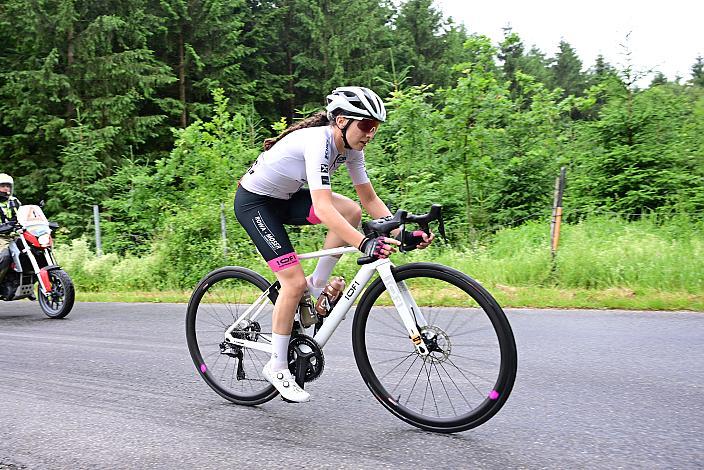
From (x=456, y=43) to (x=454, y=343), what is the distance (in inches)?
1598

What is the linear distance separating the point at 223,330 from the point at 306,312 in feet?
2.66

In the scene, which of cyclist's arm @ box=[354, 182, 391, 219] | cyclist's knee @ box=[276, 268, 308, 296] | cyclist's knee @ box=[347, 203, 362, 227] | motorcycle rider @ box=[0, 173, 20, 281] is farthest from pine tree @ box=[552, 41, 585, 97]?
cyclist's knee @ box=[276, 268, 308, 296]

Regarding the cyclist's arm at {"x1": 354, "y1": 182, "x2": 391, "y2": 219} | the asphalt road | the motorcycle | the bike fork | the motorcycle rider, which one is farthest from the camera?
the motorcycle rider

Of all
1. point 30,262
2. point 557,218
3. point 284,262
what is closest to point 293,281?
point 284,262

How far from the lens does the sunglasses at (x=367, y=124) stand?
3.58 metres

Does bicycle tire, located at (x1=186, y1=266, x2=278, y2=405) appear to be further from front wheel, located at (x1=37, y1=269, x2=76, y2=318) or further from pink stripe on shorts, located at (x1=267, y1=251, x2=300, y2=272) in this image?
front wheel, located at (x1=37, y1=269, x2=76, y2=318)

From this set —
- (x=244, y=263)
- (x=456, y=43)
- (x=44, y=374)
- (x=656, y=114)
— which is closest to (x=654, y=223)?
(x=656, y=114)

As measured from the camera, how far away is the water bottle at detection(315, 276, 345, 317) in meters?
3.89

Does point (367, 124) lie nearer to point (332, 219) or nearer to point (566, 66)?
point (332, 219)

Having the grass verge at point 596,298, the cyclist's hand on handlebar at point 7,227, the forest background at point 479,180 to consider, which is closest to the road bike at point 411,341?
the grass verge at point 596,298

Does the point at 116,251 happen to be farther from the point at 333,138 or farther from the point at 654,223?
the point at 333,138

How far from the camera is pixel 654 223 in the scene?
37.7ft

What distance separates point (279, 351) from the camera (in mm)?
3928

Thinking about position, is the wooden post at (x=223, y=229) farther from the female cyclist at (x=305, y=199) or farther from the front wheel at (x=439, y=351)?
the front wheel at (x=439, y=351)
